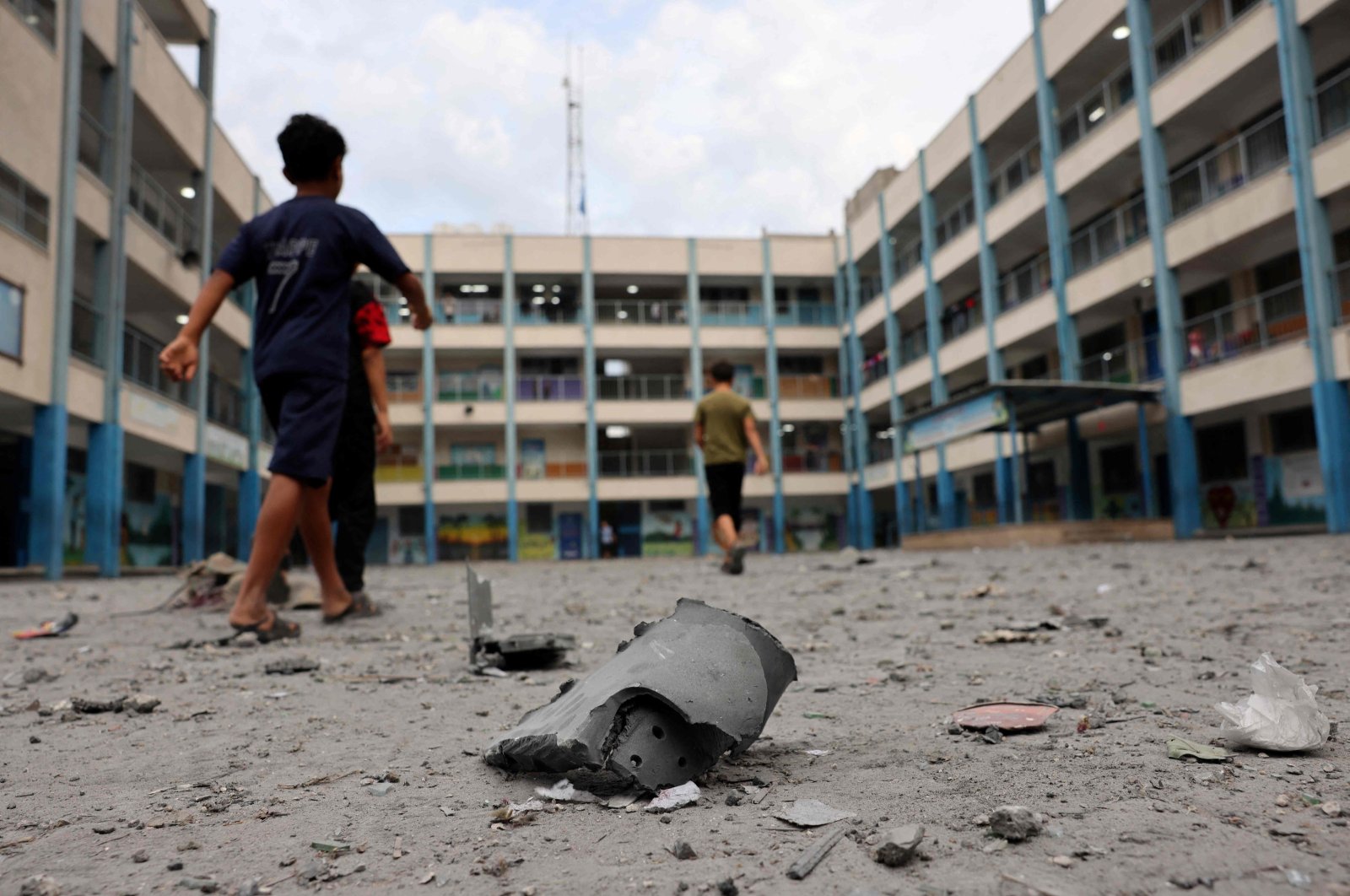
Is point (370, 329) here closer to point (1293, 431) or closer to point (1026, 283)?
point (1293, 431)

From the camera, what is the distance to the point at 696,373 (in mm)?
38469

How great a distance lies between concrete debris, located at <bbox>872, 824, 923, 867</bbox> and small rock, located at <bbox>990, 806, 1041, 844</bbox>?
0.13 m

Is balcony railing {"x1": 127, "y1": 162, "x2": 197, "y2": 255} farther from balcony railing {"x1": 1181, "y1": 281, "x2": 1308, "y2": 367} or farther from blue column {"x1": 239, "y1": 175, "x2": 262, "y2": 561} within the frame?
balcony railing {"x1": 1181, "y1": 281, "x2": 1308, "y2": 367}

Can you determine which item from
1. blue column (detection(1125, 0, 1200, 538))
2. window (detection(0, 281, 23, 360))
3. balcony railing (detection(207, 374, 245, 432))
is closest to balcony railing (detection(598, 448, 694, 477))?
balcony railing (detection(207, 374, 245, 432))

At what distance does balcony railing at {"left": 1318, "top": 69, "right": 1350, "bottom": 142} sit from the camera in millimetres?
15773

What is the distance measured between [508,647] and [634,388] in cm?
3525

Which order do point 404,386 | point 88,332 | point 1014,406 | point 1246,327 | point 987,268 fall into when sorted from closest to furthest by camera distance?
point 88,332 → point 1246,327 → point 1014,406 → point 987,268 → point 404,386

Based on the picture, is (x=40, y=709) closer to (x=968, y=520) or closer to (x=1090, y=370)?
(x=1090, y=370)

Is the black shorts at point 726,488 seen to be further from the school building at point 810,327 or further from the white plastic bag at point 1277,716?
the school building at point 810,327

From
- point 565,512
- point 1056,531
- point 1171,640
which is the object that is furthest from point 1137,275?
point 565,512

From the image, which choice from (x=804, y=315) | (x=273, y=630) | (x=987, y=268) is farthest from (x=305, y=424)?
(x=804, y=315)

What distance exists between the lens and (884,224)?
35094mm

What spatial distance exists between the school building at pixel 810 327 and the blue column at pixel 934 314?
15 cm

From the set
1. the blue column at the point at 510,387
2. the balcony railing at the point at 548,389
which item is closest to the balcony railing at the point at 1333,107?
the balcony railing at the point at 548,389
